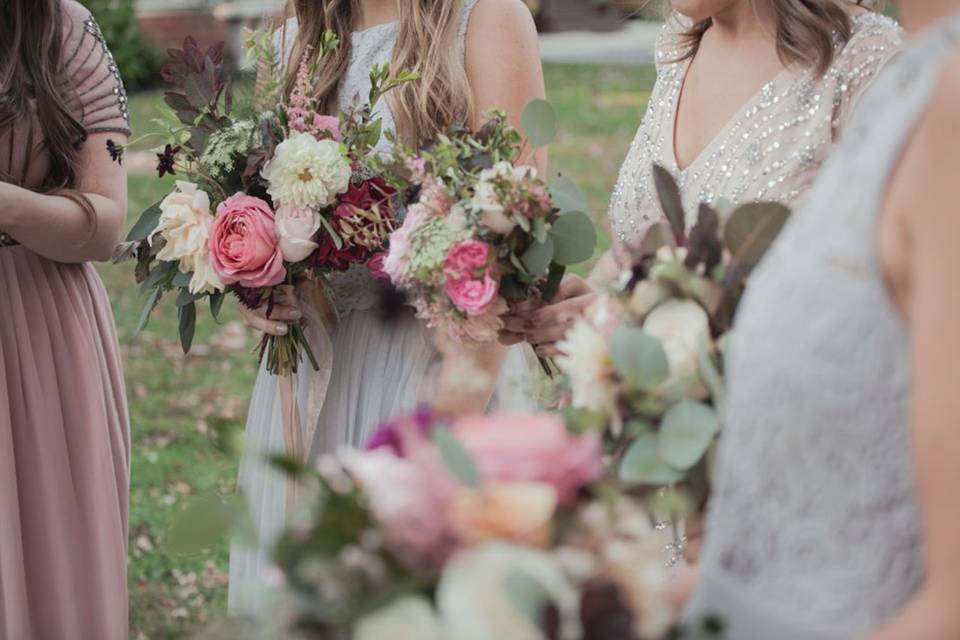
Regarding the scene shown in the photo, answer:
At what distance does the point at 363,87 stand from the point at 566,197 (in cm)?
88

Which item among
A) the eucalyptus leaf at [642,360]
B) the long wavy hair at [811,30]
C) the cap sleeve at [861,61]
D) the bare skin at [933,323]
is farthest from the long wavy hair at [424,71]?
the bare skin at [933,323]

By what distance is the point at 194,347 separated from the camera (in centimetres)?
838

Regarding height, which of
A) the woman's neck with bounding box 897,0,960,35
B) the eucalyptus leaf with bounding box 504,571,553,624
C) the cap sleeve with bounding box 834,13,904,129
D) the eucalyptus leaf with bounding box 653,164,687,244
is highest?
the woman's neck with bounding box 897,0,960,35

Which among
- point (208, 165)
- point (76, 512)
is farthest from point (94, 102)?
point (76, 512)

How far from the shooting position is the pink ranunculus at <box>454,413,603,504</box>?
4.21 feet

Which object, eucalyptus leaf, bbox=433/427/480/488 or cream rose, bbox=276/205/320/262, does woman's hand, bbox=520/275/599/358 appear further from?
eucalyptus leaf, bbox=433/427/480/488

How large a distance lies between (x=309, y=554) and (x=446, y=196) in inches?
48.2

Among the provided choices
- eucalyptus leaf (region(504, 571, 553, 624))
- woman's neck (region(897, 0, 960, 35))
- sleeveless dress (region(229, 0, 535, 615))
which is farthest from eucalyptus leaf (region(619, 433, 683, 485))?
sleeveless dress (region(229, 0, 535, 615))

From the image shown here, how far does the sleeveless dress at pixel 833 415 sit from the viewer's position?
4.23 ft

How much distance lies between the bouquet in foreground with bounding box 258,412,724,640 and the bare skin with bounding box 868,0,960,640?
26cm

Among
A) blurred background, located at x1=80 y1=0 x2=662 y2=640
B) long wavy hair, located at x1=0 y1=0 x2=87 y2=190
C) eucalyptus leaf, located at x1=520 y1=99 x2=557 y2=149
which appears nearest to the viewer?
eucalyptus leaf, located at x1=520 y1=99 x2=557 y2=149

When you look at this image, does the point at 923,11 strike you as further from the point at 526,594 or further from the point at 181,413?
the point at 181,413

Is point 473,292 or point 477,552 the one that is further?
point 473,292

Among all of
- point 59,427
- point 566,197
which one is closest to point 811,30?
point 566,197
